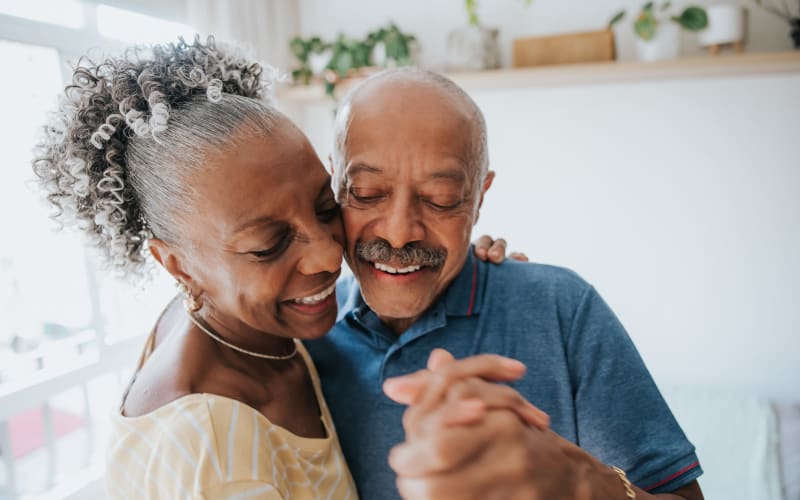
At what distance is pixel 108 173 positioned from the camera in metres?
0.97

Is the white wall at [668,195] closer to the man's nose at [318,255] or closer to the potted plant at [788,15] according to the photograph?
the potted plant at [788,15]

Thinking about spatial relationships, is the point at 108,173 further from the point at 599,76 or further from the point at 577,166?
the point at 577,166

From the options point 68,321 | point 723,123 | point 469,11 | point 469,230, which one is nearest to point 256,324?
point 469,230

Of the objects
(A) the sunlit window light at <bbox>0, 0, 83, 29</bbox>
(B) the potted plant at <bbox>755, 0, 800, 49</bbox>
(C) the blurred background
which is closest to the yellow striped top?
(C) the blurred background

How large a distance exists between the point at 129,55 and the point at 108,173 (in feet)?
0.80

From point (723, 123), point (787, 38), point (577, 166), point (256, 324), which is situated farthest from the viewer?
point (577, 166)

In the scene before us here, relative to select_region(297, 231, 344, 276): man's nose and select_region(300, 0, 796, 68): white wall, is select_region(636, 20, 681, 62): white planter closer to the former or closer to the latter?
select_region(300, 0, 796, 68): white wall

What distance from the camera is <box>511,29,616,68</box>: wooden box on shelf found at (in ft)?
8.45

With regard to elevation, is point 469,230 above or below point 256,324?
above

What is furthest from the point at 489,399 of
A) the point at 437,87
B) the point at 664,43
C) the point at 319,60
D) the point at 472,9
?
the point at 319,60

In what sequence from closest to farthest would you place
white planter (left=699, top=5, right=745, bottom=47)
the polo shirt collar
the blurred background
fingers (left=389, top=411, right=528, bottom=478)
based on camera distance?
fingers (left=389, top=411, right=528, bottom=478)
the polo shirt collar
the blurred background
white planter (left=699, top=5, right=745, bottom=47)

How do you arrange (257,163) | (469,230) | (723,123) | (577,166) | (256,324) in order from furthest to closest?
(577,166) → (723,123) → (469,230) → (256,324) → (257,163)

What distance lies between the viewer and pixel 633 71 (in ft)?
8.09

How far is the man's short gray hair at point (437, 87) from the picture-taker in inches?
40.8
